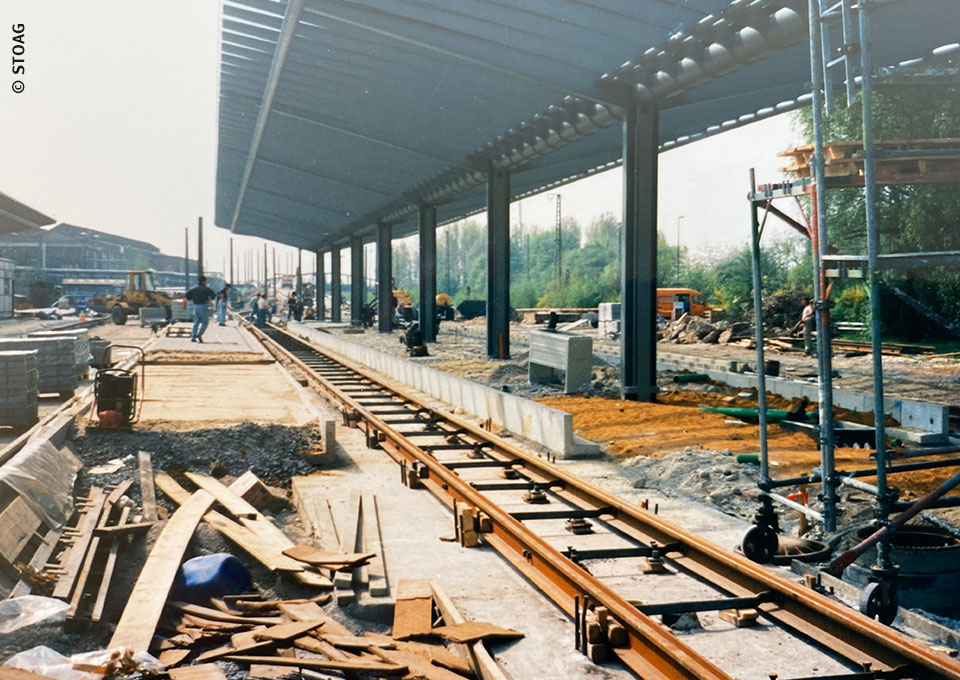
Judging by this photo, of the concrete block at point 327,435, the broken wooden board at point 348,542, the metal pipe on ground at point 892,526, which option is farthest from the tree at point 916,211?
the metal pipe on ground at point 892,526

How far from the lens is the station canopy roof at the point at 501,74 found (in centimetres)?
1333

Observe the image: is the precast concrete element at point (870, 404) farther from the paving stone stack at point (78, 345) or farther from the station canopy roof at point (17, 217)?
the station canopy roof at point (17, 217)

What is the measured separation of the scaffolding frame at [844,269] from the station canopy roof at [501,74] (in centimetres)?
60

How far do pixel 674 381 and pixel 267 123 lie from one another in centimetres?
1328

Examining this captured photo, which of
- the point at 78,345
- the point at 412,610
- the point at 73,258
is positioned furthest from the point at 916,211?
the point at 73,258

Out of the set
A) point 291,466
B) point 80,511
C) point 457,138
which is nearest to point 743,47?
point 291,466

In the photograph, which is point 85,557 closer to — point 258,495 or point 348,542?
point 348,542

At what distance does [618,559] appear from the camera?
7.25 metres

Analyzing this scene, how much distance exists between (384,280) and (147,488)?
3283 centimetres

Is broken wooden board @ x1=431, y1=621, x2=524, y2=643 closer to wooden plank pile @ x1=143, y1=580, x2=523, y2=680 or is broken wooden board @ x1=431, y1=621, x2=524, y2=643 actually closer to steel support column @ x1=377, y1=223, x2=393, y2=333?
wooden plank pile @ x1=143, y1=580, x2=523, y2=680

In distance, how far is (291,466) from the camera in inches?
439

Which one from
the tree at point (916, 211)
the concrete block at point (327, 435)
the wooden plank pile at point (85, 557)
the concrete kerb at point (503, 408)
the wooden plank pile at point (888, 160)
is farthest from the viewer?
the tree at point (916, 211)

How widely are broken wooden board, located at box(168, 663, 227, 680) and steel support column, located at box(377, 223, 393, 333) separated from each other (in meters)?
37.1

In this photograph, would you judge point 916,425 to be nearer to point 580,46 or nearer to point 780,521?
point 780,521
